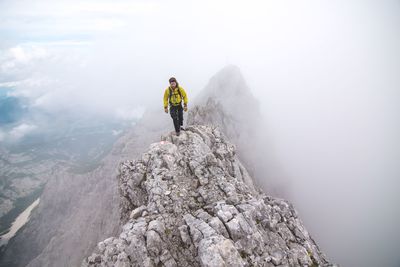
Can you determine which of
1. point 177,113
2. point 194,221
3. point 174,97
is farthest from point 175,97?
point 194,221

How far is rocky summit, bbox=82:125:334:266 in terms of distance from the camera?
16.7 meters

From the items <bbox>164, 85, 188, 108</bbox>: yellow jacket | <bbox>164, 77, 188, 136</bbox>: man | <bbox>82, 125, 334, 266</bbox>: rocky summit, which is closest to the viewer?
<bbox>82, 125, 334, 266</bbox>: rocky summit

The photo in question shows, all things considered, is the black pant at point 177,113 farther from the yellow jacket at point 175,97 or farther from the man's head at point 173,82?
the man's head at point 173,82

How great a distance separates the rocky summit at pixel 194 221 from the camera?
16.7 metres

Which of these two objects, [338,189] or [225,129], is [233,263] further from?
[338,189]

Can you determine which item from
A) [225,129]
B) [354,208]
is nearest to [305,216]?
[354,208]

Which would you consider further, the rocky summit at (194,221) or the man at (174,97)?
the man at (174,97)

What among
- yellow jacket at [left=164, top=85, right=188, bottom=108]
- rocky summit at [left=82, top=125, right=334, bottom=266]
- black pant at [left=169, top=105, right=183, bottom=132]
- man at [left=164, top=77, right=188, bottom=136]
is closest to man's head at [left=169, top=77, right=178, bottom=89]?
man at [left=164, top=77, right=188, bottom=136]

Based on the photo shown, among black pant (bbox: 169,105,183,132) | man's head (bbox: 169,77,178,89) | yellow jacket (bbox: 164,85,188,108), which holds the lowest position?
black pant (bbox: 169,105,183,132)

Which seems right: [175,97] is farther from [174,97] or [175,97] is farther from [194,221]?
[194,221]

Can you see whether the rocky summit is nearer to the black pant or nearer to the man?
the black pant

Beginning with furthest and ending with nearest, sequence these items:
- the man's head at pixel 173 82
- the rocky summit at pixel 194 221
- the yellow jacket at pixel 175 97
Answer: the yellow jacket at pixel 175 97, the man's head at pixel 173 82, the rocky summit at pixel 194 221

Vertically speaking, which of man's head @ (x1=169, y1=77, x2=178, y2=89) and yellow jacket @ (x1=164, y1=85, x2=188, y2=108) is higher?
man's head @ (x1=169, y1=77, x2=178, y2=89)

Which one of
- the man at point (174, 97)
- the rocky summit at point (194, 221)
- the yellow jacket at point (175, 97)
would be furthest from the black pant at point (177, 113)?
the rocky summit at point (194, 221)
